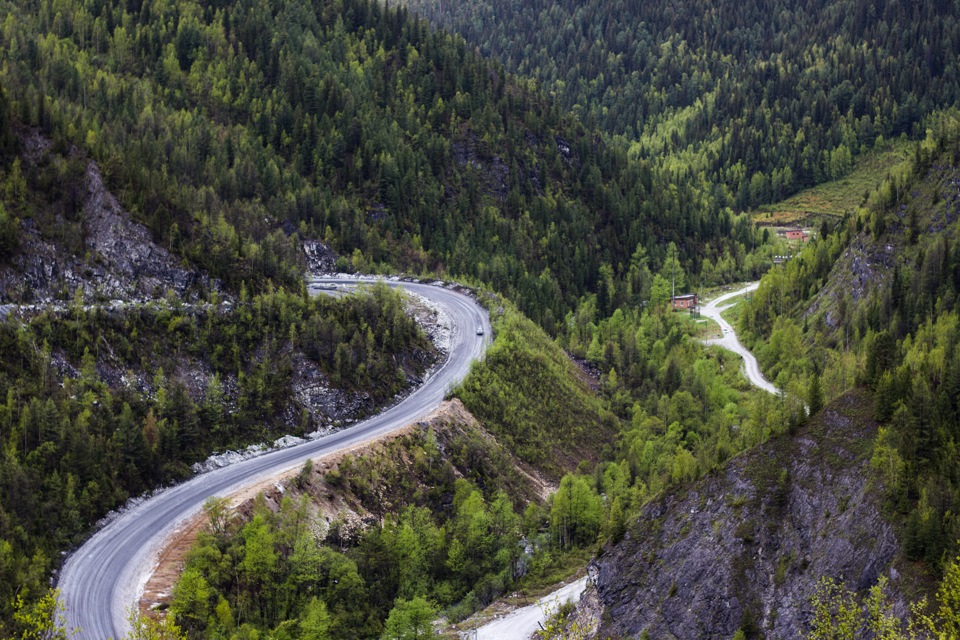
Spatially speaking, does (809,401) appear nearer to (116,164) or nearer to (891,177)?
(116,164)

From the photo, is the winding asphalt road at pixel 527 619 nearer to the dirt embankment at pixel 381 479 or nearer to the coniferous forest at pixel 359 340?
the coniferous forest at pixel 359 340

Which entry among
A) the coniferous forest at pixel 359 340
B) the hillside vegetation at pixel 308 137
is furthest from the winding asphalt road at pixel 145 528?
the hillside vegetation at pixel 308 137

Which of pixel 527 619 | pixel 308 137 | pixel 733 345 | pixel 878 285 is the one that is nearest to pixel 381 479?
pixel 527 619

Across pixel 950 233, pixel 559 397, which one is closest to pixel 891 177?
pixel 950 233

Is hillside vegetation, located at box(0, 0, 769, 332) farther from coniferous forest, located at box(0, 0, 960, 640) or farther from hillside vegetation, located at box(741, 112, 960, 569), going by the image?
hillside vegetation, located at box(741, 112, 960, 569)

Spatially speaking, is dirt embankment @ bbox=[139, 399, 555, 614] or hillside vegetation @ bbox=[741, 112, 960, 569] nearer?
dirt embankment @ bbox=[139, 399, 555, 614]

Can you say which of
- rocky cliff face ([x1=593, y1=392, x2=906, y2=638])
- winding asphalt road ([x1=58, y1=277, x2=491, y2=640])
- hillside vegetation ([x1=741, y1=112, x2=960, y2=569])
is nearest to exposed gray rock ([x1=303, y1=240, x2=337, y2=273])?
winding asphalt road ([x1=58, y1=277, x2=491, y2=640])

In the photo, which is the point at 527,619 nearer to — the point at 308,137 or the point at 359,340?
the point at 359,340
